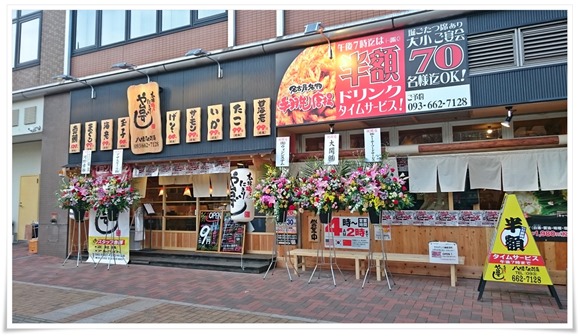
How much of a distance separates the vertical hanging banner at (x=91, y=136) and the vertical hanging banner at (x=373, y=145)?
28.6 ft

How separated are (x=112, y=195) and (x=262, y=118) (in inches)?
181

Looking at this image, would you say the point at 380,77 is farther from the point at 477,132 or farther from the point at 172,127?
the point at 172,127

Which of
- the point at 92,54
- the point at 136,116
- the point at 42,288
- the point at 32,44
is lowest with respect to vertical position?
the point at 42,288

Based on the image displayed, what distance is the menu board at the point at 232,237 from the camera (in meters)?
10.6

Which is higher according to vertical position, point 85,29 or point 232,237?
point 85,29

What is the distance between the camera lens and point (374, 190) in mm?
7344

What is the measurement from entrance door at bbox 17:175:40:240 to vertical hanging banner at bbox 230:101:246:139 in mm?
10031

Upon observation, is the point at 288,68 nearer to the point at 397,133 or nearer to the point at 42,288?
the point at 397,133

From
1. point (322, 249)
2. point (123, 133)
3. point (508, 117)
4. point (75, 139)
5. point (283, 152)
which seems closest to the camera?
point (508, 117)

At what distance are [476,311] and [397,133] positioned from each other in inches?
177

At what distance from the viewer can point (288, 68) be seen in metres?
9.48

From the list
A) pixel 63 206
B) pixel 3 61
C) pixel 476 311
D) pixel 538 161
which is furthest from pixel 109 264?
pixel 538 161

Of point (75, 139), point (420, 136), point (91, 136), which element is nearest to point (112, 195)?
point (91, 136)

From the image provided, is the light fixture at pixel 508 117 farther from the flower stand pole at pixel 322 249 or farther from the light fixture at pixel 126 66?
the light fixture at pixel 126 66
